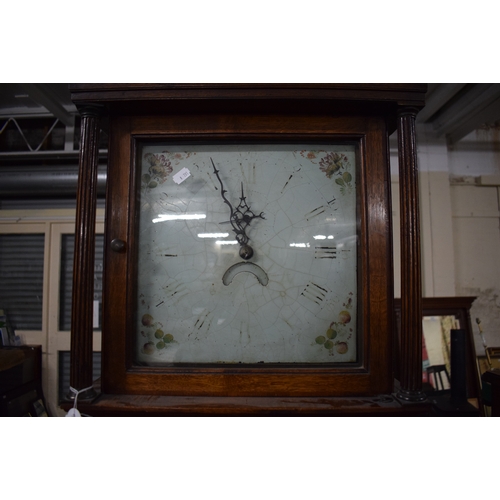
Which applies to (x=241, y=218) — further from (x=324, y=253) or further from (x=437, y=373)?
(x=437, y=373)

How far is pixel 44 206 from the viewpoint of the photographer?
2.17 m

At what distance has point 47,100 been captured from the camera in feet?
5.58

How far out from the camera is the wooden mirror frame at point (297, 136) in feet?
2.71

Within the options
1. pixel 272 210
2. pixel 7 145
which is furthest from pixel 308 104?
pixel 7 145

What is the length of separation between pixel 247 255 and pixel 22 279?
1.91 metres

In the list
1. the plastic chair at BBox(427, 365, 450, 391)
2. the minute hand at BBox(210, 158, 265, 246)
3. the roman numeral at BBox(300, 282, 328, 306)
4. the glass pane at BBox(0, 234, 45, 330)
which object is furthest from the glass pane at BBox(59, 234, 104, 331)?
the plastic chair at BBox(427, 365, 450, 391)

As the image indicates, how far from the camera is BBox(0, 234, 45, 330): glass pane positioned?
2.14m

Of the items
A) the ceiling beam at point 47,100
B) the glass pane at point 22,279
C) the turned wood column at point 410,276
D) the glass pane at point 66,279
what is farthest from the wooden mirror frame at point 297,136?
the glass pane at point 22,279

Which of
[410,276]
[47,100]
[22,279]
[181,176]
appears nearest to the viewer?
[410,276]

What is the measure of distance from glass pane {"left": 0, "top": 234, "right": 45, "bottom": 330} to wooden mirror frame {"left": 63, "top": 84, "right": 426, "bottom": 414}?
1585 mm

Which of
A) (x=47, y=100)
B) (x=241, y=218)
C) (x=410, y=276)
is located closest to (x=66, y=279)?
(x=47, y=100)

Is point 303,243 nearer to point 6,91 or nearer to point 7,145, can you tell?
point 6,91

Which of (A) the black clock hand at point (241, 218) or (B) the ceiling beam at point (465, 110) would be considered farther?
(B) the ceiling beam at point (465, 110)

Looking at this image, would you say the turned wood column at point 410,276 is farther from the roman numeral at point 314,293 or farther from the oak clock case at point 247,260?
the roman numeral at point 314,293
